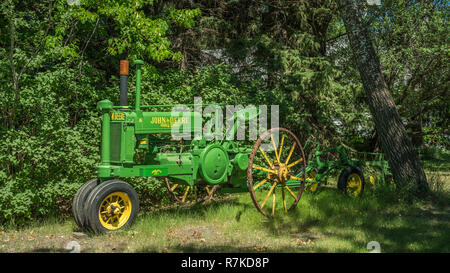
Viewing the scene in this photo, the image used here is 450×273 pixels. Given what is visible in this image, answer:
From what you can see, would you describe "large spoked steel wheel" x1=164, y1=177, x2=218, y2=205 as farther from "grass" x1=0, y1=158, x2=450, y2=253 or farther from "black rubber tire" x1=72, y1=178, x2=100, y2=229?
"black rubber tire" x1=72, y1=178, x2=100, y2=229

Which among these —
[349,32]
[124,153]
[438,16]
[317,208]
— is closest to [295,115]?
[349,32]

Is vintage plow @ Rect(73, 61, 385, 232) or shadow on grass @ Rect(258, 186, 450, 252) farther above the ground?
vintage plow @ Rect(73, 61, 385, 232)

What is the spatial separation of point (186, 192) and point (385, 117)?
395 centimetres

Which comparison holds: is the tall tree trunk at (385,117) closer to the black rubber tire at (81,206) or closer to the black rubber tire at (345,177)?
the black rubber tire at (345,177)

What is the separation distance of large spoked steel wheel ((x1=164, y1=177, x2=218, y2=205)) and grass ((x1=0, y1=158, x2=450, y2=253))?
19.0 inches

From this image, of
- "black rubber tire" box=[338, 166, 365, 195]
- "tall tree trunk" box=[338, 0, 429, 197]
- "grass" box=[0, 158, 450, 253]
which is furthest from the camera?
"black rubber tire" box=[338, 166, 365, 195]

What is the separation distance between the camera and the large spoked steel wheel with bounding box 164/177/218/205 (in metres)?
7.80

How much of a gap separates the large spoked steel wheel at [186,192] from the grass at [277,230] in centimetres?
48

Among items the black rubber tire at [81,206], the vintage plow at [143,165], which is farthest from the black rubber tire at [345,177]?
the black rubber tire at [81,206]

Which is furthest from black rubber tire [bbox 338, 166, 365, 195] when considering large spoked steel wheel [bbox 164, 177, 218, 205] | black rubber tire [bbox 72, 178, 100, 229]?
black rubber tire [bbox 72, 178, 100, 229]

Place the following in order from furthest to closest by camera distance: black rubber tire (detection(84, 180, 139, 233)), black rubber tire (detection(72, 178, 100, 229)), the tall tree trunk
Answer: the tall tree trunk
black rubber tire (detection(72, 178, 100, 229))
black rubber tire (detection(84, 180, 139, 233))

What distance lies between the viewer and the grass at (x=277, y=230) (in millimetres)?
4824

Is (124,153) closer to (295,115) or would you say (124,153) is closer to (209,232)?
(209,232)

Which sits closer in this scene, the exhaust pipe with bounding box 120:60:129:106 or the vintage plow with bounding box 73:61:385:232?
the vintage plow with bounding box 73:61:385:232
